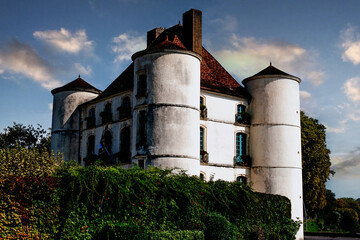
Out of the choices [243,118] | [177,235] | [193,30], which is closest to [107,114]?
[193,30]

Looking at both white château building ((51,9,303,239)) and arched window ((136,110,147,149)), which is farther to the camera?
white château building ((51,9,303,239))

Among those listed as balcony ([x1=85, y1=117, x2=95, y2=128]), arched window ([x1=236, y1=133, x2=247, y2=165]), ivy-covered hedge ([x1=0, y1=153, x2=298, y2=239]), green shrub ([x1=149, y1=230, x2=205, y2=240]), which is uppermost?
balcony ([x1=85, y1=117, x2=95, y2=128])

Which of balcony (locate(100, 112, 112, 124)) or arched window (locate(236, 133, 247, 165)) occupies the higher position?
balcony (locate(100, 112, 112, 124))

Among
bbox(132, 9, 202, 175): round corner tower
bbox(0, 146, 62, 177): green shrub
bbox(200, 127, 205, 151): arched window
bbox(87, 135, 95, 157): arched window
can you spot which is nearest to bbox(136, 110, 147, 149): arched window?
bbox(132, 9, 202, 175): round corner tower

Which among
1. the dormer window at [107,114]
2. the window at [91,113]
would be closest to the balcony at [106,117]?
the dormer window at [107,114]

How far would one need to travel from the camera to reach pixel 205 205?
2039 cm

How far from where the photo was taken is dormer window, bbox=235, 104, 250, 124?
110 ft

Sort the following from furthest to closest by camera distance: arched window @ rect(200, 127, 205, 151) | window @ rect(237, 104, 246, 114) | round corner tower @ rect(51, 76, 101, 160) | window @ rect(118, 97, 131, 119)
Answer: round corner tower @ rect(51, 76, 101, 160), window @ rect(237, 104, 246, 114), window @ rect(118, 97, 131, 119), arched window @ rect(200, 127, 205, 151)

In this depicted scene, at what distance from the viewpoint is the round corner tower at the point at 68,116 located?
3616cm

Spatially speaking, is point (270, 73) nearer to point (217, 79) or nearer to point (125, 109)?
point (217, 79)

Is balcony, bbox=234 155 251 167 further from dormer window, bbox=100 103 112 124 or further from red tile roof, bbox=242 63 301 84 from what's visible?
dormer window, bbox=100 103 112 124

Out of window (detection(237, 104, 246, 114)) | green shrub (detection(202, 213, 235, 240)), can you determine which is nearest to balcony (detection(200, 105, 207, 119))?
window (detection(237, 104, 246, 114))

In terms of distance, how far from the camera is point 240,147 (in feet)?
109

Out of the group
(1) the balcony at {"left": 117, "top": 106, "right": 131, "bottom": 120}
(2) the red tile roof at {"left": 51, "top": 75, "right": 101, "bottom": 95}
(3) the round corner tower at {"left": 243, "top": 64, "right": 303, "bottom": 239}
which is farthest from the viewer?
(2) the red tile roof at {"left": 51, "top": 75, "right": 101, "bottom": 95}
